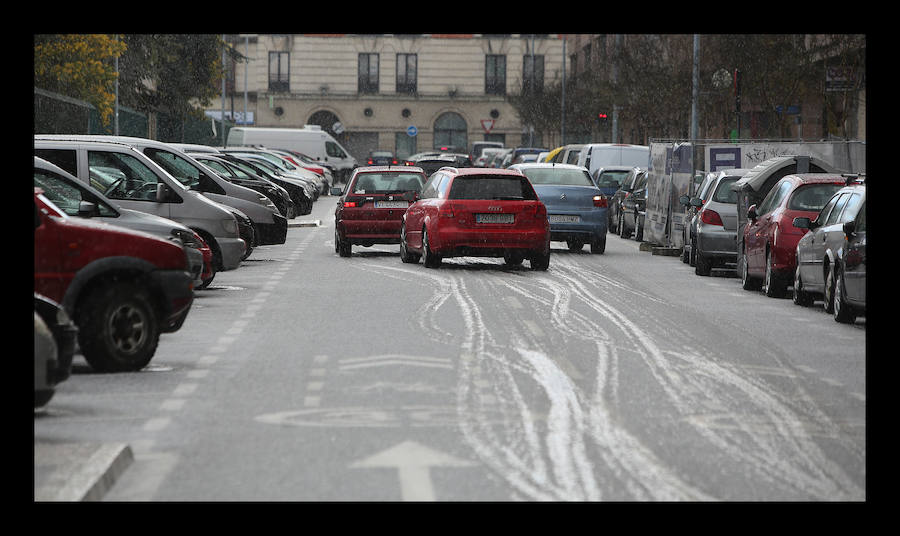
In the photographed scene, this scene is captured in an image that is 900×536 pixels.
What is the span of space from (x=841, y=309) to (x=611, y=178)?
22.6m

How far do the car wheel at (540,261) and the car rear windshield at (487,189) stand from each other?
849mm

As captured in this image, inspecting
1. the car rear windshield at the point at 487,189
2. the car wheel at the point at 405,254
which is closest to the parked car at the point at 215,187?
the car wheel at the point at 405,254

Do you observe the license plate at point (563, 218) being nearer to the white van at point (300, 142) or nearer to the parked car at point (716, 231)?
the parked car at point (716, 231)

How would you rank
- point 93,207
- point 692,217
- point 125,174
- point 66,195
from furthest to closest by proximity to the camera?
1. point 692,217
2. point 125,174
3. point 66,195
4. point 93,207

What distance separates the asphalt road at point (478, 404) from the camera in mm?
7941

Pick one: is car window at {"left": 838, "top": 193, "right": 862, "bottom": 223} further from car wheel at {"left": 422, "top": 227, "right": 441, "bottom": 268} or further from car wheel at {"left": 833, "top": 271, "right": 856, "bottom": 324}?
car wheel at {"left": 422, "top": 227, "right": 441, "bottom": 268}

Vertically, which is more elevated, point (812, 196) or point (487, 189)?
point (487, 189)

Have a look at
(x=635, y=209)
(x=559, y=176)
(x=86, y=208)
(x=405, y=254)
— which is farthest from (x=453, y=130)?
(x=86, y=208)

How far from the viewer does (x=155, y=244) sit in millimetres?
12734

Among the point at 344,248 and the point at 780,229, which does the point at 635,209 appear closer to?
the point at 344,248

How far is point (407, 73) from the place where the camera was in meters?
111

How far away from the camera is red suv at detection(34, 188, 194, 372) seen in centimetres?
1215
